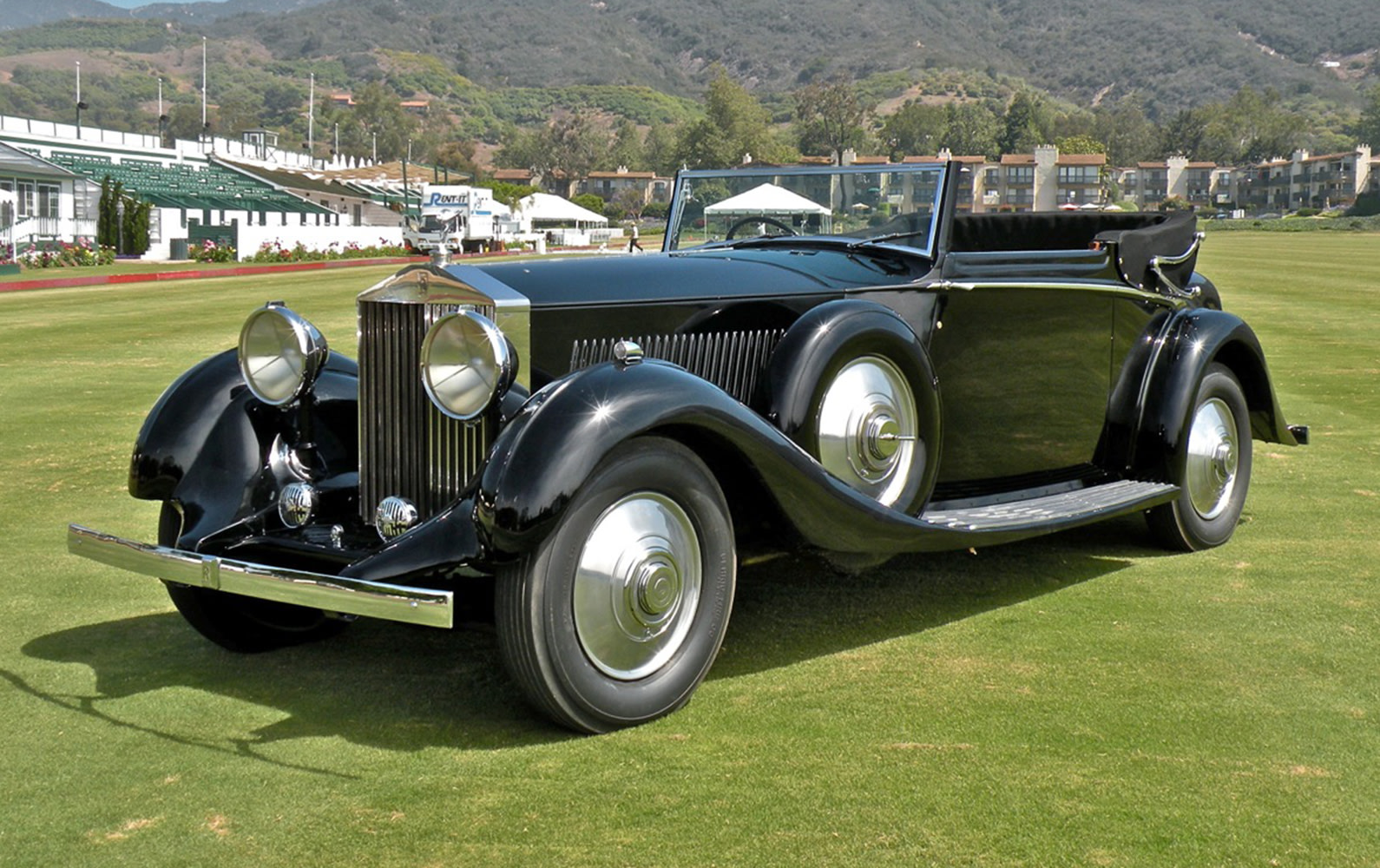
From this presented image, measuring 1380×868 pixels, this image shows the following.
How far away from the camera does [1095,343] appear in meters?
6.07

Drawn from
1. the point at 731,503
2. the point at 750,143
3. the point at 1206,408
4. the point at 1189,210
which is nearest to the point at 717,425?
the point at 731,503

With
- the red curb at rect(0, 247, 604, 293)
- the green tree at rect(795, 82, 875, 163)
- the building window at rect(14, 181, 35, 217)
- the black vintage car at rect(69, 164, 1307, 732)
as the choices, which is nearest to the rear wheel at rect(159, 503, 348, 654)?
the black vintage car at rect(69, 164, 1307, 732)

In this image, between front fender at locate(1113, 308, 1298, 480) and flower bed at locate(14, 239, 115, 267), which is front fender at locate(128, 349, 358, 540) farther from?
flower bed at locate(14, 239, 115, 267)

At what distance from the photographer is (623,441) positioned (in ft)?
12.8

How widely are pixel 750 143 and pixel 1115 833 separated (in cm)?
18080

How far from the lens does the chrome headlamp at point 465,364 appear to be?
4.15m

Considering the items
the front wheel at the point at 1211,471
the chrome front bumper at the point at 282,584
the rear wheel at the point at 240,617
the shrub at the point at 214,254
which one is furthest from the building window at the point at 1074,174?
the shrub at the point at 214,254

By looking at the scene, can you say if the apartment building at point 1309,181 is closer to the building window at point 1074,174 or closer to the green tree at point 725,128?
the green tree at point 725,128

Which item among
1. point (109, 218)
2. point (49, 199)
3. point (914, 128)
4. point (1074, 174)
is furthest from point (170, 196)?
point (914, 128)

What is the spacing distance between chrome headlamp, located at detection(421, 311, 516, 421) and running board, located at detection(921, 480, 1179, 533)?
1.61 meters

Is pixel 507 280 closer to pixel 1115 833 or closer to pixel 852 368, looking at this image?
pixel 852 368

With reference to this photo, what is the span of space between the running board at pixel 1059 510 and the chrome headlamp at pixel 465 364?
1609 mm

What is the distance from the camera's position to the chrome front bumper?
3.57m

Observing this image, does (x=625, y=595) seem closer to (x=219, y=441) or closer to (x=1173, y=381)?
(x=219, y=441)
